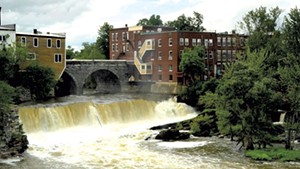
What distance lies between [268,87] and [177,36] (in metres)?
38.7

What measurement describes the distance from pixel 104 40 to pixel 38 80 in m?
50.6

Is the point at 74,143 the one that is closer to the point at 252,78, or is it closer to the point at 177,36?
the point at 252,78

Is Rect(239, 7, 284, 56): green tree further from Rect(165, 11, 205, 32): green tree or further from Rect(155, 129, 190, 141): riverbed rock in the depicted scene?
Rect(165, 11, 205, 32): green tree

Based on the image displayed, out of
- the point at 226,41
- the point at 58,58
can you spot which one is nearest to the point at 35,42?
the point at 58,58

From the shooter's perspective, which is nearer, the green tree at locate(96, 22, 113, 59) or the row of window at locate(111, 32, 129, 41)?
the row of window at locate(111, 32, 129, 41)


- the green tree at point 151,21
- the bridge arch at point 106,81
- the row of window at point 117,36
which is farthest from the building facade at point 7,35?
the green tree at point 151,21

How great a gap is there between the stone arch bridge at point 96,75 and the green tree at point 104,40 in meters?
17.0

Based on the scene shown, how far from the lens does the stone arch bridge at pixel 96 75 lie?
7144 cm

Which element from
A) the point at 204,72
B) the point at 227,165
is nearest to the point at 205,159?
the point at 227,165

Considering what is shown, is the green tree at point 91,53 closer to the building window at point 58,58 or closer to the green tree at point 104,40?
the green tree at point 104,40

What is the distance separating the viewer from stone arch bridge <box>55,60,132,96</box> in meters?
71.4

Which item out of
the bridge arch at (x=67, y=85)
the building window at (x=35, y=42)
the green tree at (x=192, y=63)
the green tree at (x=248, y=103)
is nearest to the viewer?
the green tree at (x=248, y=103)

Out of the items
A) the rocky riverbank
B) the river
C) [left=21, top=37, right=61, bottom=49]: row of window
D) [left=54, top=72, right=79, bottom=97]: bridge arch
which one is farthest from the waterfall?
[left=54, top=72, right=79, bottom=97]: bridge arch

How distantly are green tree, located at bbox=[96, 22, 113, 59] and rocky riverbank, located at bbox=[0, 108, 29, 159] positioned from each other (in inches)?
2750
